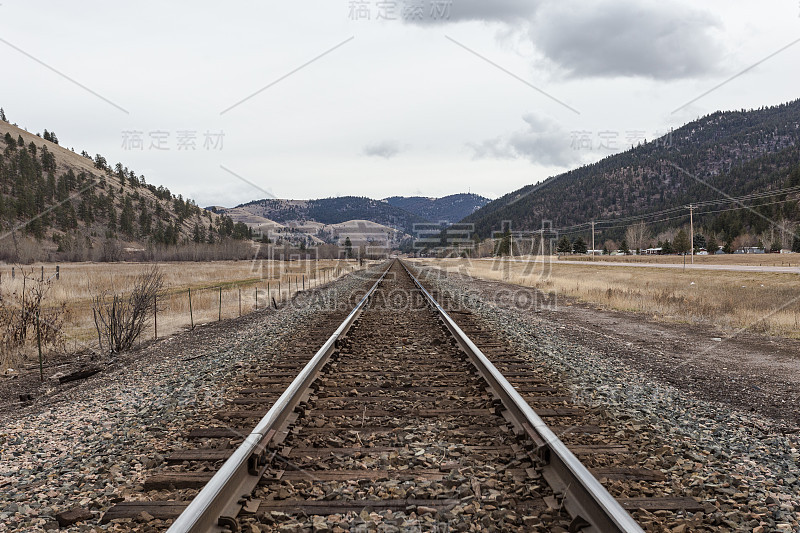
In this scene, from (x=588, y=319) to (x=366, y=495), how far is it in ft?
37.3

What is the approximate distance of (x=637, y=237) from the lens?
144 meters

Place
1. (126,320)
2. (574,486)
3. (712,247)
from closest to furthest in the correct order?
(574,486)
(126,320)
(712,247)

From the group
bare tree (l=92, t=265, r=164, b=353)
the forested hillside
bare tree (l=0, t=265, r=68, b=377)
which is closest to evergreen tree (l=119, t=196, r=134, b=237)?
the forested hillside

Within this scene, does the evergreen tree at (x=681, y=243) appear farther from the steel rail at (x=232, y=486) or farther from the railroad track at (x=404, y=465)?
the steel rail at (x=232, y=486)

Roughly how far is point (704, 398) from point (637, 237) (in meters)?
155

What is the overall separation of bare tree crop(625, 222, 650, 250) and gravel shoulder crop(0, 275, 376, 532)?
140 metres

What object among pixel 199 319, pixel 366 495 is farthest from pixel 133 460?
pixel 199 319

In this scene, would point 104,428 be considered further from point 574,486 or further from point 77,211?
point 77,211

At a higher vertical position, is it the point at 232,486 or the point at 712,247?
the point at 712,247

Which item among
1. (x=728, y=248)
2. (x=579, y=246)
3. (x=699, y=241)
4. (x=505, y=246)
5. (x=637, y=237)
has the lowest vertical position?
(x=728, y=248)

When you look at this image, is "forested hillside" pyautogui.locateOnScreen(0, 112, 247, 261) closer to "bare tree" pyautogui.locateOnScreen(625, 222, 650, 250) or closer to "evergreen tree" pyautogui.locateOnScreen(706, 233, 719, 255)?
"bare tree" pyautogui.locateOnScreen(625, 222, 650, 250)

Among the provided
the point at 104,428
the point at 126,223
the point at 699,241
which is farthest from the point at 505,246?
the point at 104,428

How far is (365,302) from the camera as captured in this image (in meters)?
15.1

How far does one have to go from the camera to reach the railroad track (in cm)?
262
